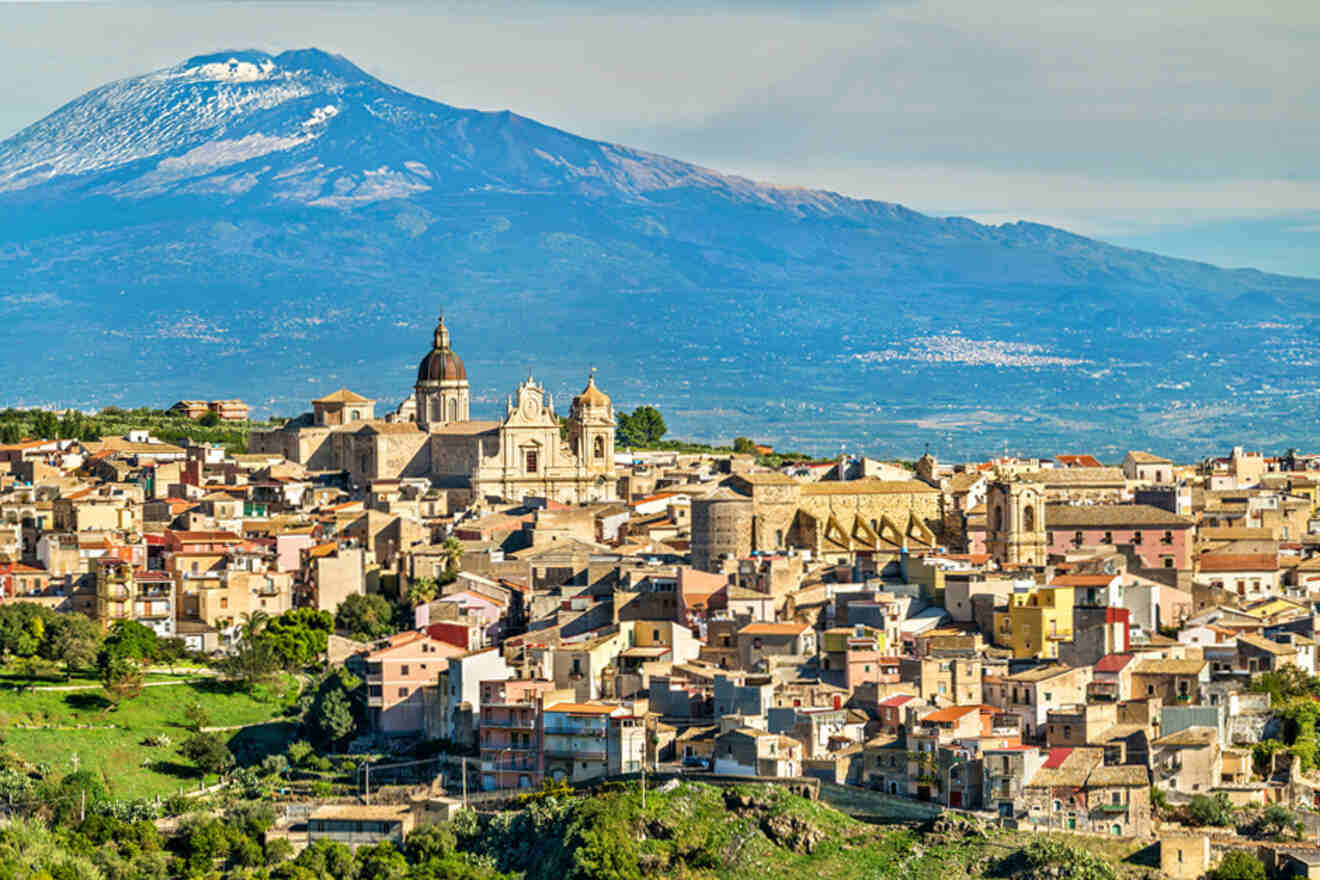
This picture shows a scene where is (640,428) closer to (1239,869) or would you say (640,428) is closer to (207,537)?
(207,537)

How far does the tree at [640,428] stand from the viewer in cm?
10969

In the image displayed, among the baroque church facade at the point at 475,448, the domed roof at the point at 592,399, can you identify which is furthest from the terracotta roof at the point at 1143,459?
the domed roof at the point at 592,399

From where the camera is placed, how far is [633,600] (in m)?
51.8

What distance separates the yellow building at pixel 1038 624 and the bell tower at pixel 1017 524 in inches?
357

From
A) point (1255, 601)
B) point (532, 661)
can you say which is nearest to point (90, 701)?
point (532, 661)

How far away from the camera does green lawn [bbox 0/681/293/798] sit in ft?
155

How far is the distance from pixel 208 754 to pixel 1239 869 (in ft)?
66.0

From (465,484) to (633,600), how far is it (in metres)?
26.4

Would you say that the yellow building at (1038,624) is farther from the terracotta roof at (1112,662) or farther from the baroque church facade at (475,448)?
the baroque church facade at (475,448)

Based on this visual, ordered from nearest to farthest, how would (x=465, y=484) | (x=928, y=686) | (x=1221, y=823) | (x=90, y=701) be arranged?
1. (x=1221, y=823)
2. (x=928, y=686)
3. (x=90, y=701)
4. (x=465, y=484)

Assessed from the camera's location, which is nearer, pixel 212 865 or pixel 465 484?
pixel 212 865

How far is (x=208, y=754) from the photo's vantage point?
48000 millimetres

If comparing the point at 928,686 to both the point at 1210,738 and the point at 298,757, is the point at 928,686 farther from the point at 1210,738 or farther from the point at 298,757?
the point at 298,757

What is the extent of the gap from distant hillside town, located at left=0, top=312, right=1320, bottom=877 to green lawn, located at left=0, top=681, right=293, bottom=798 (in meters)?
2.46
